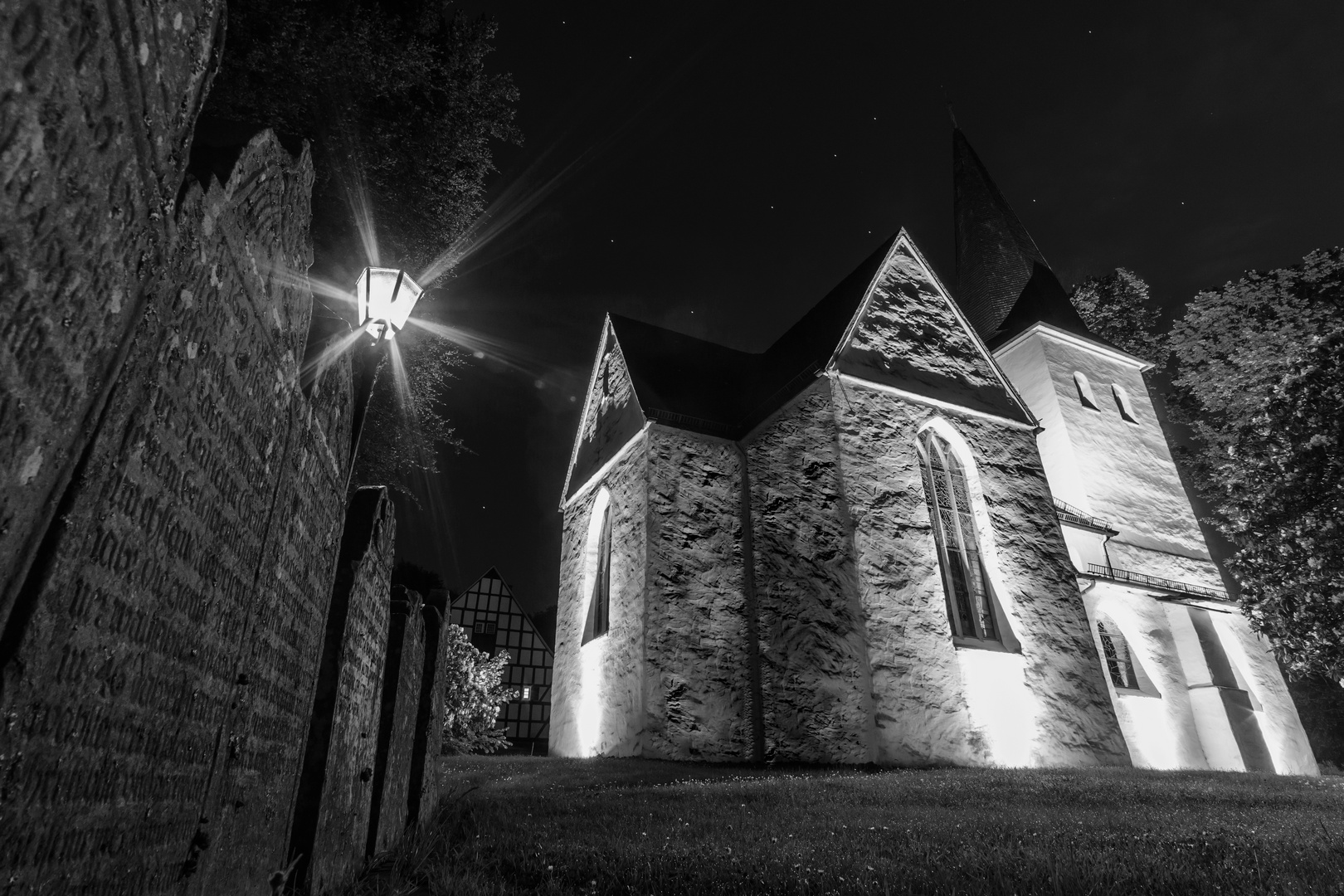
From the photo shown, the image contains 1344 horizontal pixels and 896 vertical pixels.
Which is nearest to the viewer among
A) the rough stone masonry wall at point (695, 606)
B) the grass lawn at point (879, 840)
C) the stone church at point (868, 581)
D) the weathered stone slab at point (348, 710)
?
the weathered stone slab at point (348, 710)

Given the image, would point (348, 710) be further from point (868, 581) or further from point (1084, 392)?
point (1084, 392)

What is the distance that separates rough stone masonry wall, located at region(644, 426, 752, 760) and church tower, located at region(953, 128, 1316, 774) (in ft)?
27.5

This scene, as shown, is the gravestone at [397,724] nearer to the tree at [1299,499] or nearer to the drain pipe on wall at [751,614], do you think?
the drain pipe on wall at [751,614]

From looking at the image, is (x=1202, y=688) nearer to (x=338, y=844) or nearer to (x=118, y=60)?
(x=338, y=844)

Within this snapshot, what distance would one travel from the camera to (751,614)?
41.8 feet

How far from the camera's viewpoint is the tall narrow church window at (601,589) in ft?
48.5

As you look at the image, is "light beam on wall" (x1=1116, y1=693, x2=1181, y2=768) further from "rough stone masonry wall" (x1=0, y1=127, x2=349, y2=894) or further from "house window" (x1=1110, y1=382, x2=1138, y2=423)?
"rough stone masonry wall" (x1=0, y1=127, x2=349, y2=894)

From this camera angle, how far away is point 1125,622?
1622 cm

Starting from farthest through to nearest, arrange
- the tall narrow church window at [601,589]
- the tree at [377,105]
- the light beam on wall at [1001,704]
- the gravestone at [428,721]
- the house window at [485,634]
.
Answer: the house window at [485,634] < the tall narrow church window at [601,589] < the light beam on wall at [1001,704] < the tree at [377,105] < the gravestone at [428,721]

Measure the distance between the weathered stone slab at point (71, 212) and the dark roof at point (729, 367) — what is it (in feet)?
39.2

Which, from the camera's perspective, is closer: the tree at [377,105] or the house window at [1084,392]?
the tree at [377,105]

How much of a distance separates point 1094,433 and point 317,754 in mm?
21818

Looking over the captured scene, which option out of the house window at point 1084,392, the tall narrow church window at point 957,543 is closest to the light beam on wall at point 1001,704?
the tall narrow church window at point 957,543

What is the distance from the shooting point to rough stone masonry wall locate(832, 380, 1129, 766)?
10773 millimetres
